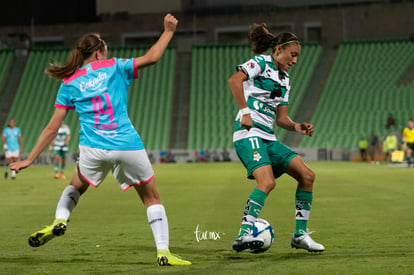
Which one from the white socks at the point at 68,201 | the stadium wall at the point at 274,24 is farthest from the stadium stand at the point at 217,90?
the white socks at the point at 68,201

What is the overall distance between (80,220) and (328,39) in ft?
160

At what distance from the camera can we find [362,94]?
51.5m

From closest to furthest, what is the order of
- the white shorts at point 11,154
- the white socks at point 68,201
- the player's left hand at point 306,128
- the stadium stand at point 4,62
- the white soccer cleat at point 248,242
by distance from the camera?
1. the white socks at point 68,201
2. the white soccer cleat at point 248,242
3. the player's left hand at point 306,128
4. the white shorts at point 11,154
5. the stadium stand at point 4,62

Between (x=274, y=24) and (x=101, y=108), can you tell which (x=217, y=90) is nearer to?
(x=274, y=24)

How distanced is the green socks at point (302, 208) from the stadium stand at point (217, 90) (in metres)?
40.2

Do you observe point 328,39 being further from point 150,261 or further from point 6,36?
point 150,261

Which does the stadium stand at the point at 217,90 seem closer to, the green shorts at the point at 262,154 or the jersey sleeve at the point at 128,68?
the green shorts at the point at 262,154

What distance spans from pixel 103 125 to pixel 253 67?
188 centimetres

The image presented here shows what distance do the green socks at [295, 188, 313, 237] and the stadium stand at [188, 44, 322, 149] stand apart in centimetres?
4023

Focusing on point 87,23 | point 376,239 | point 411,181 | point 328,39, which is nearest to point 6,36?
point 87,23

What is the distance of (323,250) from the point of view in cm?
833

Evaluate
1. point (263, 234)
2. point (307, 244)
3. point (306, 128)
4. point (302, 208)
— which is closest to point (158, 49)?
point (306, 128)

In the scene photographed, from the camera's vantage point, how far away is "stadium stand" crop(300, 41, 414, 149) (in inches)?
1895

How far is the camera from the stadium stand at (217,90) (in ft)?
164
